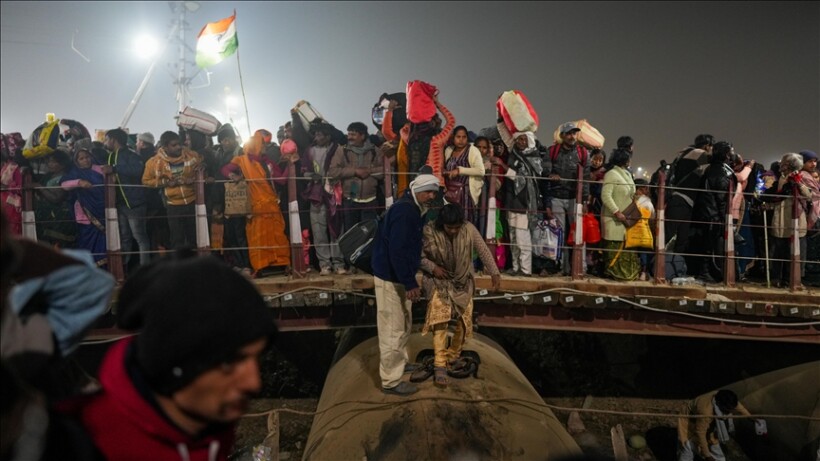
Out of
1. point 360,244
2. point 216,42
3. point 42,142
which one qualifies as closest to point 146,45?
point 216,42

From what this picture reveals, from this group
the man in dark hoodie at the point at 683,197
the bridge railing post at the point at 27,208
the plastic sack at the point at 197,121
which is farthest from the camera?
the man in dark hoodie at the point at 683,197

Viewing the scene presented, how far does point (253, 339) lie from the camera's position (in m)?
1.02

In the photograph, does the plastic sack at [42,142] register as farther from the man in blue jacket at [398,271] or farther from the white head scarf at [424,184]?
the white head scarf at [424,184]

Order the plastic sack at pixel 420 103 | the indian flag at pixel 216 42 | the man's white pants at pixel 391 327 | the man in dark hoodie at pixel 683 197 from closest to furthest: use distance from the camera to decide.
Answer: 1. the man's white pants at pixel 391 327
2. the plastic sack at pixel 420 103
3. the man in dark hoodie at pixel 683 197
4. the indian flag at pixel 216 42

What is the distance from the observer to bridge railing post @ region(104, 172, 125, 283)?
5340 mm

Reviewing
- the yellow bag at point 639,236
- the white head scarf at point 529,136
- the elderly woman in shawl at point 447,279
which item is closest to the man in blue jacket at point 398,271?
the elderly woman in shawl at point 447,279

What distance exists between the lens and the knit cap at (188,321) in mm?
950

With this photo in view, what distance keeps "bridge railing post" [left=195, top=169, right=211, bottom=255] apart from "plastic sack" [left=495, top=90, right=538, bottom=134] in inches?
164

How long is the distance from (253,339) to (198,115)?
5.94 meters

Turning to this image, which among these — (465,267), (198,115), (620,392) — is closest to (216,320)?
Result: (465,267)

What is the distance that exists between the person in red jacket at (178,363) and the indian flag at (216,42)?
9.98 meters

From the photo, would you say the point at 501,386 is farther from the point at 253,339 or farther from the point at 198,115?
the point at 198,115

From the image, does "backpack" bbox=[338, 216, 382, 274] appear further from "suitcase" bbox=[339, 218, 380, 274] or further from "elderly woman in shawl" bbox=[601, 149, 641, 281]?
"elderly woman in shawl" bbox=[601, 149, 641, 281]

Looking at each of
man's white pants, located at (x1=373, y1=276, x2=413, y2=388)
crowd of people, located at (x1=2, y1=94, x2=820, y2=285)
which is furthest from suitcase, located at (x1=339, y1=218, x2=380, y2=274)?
crowd of people, located at (x1=2, y1=94, x2=820, y2=285)
